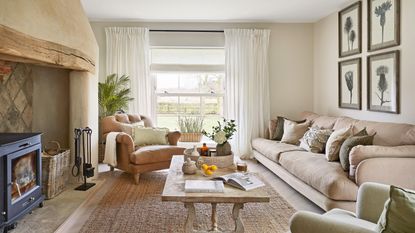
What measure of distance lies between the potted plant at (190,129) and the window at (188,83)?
166 millimetres

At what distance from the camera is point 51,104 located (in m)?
4.33

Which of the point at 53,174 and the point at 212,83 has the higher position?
the point at 212,83

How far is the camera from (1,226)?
2555mm

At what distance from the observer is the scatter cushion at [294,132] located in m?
5.14

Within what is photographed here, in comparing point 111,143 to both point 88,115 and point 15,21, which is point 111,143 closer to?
point 88,115

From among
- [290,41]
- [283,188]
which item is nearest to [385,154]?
[283,188]

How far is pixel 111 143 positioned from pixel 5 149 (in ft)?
6.69

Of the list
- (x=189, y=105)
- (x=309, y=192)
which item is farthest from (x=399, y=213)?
(x=189, y=105)

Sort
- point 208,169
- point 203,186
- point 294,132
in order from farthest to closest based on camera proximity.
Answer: point 294,132 < point 208,169 < point 203,186

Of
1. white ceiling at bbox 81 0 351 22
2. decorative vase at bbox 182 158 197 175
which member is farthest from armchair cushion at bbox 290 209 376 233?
white ceiling at bbox 81 0 351 22

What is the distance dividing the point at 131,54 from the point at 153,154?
7.39 feet

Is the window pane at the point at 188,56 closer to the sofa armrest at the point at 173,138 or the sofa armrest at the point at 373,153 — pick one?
the sofa armrest at the point at 173,138

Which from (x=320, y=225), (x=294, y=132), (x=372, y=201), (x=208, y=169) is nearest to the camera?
(x=320, y=225)

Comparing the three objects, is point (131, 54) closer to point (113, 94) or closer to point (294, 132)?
point (113, 94)
